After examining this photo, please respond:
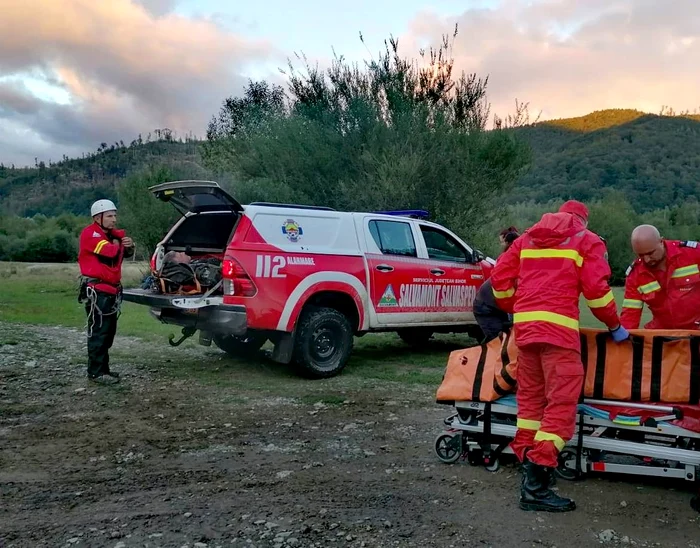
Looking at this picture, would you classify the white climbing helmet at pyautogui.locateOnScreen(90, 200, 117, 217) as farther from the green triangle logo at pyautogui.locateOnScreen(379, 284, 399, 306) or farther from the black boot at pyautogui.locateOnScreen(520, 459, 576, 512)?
the black boot at pyautogui.locateOnScreen(520, 459, 576, 512)

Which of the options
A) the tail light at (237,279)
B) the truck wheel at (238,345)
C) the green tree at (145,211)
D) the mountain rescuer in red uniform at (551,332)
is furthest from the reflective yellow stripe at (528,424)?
the green tree at (145,211)

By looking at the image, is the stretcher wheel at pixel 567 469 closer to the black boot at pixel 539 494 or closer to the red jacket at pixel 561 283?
the black boot at pixel 539 494

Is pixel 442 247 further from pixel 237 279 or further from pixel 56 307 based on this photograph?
pixel 56 307

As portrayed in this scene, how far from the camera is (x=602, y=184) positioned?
48344 millimetres

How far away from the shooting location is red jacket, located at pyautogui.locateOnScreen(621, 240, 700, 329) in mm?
4902

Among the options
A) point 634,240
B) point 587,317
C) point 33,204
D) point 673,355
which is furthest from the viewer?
point 33,204

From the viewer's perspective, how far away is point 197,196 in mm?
7504

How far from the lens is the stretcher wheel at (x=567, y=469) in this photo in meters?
4.29

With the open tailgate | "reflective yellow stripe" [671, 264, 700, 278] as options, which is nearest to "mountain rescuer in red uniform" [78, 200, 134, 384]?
the open tailgate

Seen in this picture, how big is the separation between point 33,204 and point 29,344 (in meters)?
83.1

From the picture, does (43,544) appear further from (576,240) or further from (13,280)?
(13,280)

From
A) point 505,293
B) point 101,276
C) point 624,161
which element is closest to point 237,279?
point 101,276

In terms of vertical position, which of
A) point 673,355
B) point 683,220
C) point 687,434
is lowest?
point 687,434

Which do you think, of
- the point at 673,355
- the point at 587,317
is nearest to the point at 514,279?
the point at 673,355
